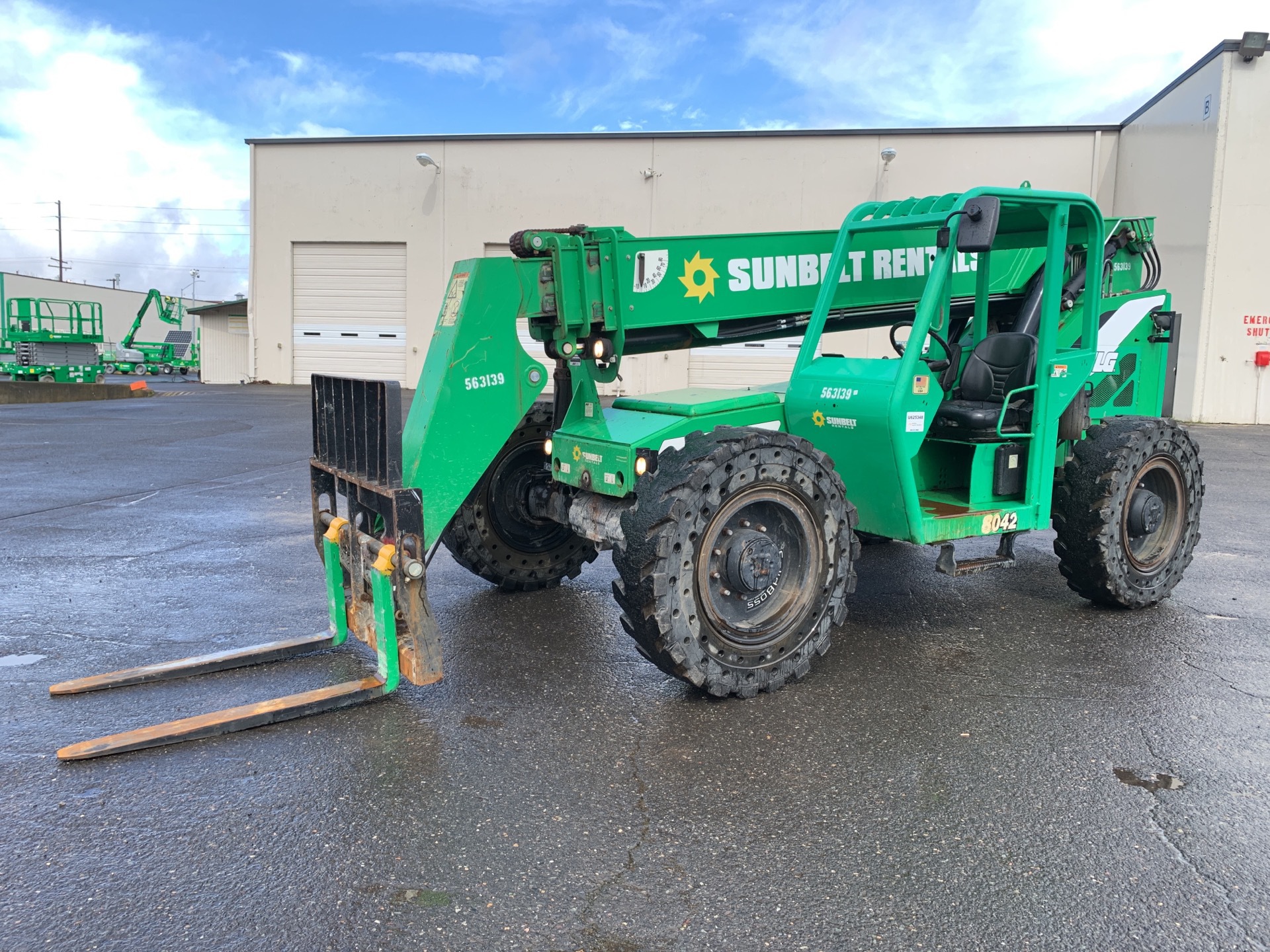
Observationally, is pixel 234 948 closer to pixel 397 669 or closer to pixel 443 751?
pixel 443 751

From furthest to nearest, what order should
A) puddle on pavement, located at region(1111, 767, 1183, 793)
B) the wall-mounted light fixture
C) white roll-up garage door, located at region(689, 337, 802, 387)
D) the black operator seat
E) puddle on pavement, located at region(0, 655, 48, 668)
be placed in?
white roll-up garage door, located at region(689, 337, 802, 387) < the wall-mounted light fixture < the black operator seat < puddle on pavement, located at region(0, 655, 48, 668) < puddle on pavement, located at region(1111, 767, 1183, 793)

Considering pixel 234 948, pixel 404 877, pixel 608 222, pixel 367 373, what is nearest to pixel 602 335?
pixel 404 877

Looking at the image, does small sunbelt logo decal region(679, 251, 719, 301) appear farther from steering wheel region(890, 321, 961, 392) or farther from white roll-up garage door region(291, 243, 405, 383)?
white roll-up garage door region(291, 243, 405, 383)

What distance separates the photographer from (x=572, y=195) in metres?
28.2

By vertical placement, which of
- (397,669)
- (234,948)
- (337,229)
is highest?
(337,229)

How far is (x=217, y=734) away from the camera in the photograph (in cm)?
407

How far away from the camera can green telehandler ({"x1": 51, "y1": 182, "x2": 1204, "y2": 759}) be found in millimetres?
4383

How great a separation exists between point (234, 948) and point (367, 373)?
2857cm

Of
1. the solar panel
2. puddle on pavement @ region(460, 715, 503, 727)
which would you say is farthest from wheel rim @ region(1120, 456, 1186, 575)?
the solar panel

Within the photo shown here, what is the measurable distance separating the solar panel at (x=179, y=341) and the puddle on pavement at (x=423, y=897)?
158 ft

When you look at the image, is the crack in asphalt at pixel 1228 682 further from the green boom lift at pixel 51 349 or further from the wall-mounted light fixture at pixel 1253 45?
the green boom lift at pixel 51 349

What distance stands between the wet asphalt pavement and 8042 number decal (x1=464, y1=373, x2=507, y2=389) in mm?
1479

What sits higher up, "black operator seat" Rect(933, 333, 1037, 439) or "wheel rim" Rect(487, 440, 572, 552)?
"black operator seat" Rect(933, 333, 1037, 439)

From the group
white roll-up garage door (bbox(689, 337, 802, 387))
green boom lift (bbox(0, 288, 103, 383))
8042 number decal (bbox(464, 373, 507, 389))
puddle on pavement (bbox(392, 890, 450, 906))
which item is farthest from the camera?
green boom lift (bbox(0, 288, 103, 383))
